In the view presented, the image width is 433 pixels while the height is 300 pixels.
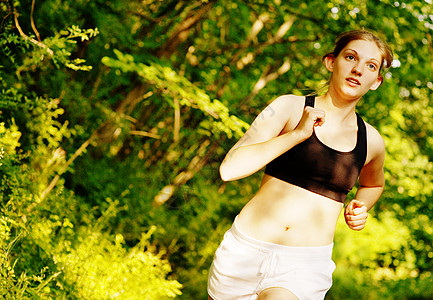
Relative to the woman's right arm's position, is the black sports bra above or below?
below

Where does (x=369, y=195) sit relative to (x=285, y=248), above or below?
below

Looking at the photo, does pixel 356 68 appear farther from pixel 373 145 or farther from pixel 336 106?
pixel 373 145

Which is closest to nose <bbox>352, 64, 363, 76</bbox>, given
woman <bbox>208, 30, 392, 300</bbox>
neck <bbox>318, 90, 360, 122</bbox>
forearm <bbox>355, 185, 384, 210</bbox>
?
woman <bbox>208, 30, 392, 300</bbox>

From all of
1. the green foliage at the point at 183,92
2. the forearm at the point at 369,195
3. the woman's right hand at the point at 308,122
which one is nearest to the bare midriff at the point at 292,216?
the woman's right hand at the point at 308,122

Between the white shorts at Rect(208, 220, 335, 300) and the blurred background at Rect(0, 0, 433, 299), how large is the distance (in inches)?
36.8

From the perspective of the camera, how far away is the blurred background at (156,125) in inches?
136

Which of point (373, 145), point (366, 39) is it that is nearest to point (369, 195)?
point (373, 145)

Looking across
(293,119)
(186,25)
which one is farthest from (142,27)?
(293,119)

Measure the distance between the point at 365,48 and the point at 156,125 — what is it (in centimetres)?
491

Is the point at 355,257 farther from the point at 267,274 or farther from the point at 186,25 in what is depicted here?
the point at 267,274

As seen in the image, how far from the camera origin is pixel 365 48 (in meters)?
2.17

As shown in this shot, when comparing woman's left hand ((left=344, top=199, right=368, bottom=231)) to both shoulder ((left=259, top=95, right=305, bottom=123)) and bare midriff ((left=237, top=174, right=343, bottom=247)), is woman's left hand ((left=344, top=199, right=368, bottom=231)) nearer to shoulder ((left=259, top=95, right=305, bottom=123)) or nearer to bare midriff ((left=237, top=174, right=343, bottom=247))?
bare midriff ((left=237, top=174, right=343, bottom=247))

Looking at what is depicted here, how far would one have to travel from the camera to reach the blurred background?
11.4 feet

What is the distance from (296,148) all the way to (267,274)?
1.83 ft
